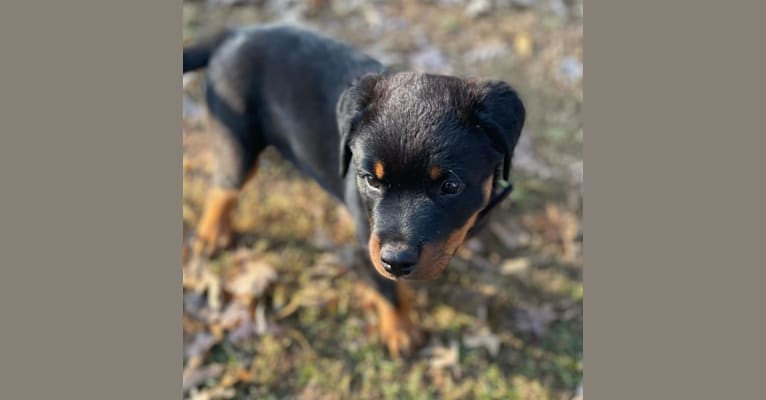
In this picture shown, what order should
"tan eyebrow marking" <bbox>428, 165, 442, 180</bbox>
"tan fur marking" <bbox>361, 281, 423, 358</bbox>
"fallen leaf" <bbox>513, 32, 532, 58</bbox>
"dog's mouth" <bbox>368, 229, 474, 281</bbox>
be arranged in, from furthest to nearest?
"fallen leaf" <bbox>513, 32, 532, 58</bbox> < "tan fur marking" <bbox>361, 281, 423, 358</bbox> < "dog's mouth" <bbox>368, 229, 474, 281</bbox> < "tan eyebrow marking" <bbox>428, 165, 442, 180</bbox>

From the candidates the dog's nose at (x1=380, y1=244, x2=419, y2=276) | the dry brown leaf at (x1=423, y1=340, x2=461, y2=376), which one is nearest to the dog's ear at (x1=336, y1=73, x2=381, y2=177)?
the dog's nose at (x1=380, y1=244, x2=419, y2=276)

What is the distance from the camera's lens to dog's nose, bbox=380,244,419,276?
294 cm

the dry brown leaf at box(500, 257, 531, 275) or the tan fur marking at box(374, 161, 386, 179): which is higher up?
the tan fur marking at box(374, 161, 386, 179)

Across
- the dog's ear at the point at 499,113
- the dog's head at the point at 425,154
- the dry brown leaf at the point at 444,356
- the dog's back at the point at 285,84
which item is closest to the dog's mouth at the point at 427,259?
the dog's head at the point at 425,154

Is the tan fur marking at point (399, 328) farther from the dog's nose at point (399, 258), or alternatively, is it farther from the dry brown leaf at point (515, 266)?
the dog's nose at point (399, 258)

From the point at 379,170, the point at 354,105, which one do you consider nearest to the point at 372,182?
the point at 379,170

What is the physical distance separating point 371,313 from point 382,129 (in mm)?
2030

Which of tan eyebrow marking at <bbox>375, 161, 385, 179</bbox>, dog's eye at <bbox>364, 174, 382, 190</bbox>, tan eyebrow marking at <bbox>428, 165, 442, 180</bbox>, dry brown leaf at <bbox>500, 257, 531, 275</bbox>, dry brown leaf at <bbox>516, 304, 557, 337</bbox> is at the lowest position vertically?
dry brown leaf at <bbox>516, 304, 557, 337</bbox>

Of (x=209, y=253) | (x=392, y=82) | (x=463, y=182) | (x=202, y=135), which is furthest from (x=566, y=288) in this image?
(x=202, y=135)

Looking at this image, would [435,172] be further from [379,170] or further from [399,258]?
[399,258]

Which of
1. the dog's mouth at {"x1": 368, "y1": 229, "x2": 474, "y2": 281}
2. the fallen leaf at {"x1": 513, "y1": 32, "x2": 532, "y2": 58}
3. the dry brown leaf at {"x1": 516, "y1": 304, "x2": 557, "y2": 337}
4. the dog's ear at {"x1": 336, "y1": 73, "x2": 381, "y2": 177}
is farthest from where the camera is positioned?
the fallen leaf at {"x1": 513, "y1": 32, "x2": 532, "y2": 58}

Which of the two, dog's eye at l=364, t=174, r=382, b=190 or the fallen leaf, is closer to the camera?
dog's eye at l=364, t=174, r=382, b=190

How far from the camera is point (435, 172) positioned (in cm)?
290

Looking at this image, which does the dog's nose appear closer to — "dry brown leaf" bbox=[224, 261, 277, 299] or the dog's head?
the dog's head
